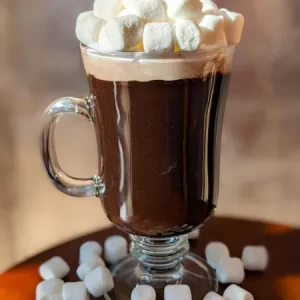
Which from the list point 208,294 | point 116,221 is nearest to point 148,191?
point 116,221

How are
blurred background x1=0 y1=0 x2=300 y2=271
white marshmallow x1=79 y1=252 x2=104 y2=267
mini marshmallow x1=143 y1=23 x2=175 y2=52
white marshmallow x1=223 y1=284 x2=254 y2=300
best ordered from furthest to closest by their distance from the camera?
Result: blurred background x1=0 y1=0 x2=300 y2=271 < white marshmallow x1=79 y1=252 x2=104 y2=267 < white marshmallow x1=223 y1=284 x2=254 y2=300 < mini marshmallow x1=143 y1=23 x2=175 y2=52

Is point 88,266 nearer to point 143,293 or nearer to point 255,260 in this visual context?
point 143,293

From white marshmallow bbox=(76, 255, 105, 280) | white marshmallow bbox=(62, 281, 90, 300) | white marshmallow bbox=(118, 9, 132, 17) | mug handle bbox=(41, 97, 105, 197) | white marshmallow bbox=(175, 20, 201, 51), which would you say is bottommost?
white marshmallow bbox=(76, 255, 105, 280)

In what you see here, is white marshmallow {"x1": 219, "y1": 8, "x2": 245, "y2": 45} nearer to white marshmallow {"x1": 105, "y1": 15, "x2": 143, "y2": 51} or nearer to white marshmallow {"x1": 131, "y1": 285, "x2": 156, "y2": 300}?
white marshmallow {"x1": 105, "y1": 15, "x2": 143, "y2": 51}

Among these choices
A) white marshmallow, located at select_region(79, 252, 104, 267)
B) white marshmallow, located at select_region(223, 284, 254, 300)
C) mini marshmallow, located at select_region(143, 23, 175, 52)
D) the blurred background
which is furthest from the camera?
the blurred background

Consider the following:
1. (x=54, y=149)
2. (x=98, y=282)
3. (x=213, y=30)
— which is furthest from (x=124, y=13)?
(x=98, y=282)

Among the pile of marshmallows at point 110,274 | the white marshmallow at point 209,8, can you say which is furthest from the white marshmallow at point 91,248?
the white marshmallow at point 209,8

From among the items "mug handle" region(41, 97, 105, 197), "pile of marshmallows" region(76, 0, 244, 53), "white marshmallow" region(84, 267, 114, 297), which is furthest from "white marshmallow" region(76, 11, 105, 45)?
"white marshmallow" region(84, 267, 114, 297)

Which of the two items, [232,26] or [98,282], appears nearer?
[232,26]
